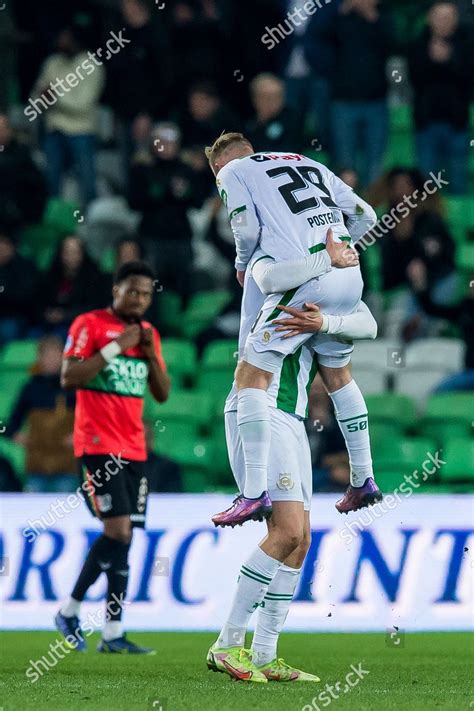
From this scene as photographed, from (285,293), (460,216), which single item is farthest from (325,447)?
(285,293)

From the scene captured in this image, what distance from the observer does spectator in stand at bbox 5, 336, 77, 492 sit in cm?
1178

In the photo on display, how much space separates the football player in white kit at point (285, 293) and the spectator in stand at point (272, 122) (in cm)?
675

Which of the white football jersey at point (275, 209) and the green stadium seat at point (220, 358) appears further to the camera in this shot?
the green stadium seat at point (220, 358)

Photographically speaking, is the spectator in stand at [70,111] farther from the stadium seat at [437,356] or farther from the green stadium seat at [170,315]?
the stadium seat at [437,356]

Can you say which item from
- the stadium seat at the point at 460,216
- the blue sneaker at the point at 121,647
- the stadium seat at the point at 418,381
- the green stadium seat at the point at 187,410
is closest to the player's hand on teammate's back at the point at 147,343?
the blue sneaker at the point at 121,647

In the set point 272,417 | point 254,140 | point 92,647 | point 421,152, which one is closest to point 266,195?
point 272,417

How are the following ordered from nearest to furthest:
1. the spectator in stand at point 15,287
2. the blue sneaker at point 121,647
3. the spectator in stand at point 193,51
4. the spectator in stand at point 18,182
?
the blue sneaker at point 121,647, the spectator in stand at point 15,287, the spectator in stand at point 18,182, the spectator in stand at point 193,51

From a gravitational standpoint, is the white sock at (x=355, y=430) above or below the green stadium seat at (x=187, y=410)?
below

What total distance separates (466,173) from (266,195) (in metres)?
9.01

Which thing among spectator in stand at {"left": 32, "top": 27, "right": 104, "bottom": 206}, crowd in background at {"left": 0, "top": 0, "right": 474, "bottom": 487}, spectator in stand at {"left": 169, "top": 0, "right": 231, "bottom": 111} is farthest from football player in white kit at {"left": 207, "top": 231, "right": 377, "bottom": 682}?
spectator in stand at {"left": 169, "top": 0, "right": 231, "bottom": 111}

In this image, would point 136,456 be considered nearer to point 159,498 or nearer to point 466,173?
point 159,498

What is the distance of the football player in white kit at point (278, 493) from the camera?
21.9 feet

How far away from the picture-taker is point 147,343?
902 cm

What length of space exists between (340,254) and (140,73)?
29.8 ft
